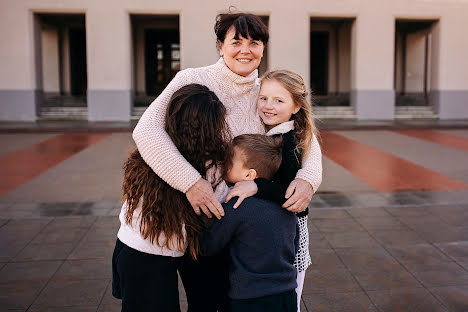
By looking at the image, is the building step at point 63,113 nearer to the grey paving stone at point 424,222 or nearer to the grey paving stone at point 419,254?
the grey paving stone at point 424,222

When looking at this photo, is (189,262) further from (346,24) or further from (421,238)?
(346,24)

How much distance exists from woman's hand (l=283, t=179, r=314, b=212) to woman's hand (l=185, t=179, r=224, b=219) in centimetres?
25

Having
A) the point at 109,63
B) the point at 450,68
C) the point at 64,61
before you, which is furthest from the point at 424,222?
the point at 64,61

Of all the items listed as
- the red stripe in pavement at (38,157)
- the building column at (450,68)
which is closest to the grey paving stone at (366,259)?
the red stripe in pavement at (38,157)

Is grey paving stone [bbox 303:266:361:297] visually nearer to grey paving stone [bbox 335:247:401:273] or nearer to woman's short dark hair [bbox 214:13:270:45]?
grey paving stone [bbox 335:247:401:273]

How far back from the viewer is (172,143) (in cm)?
174

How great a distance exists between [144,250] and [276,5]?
16.4m

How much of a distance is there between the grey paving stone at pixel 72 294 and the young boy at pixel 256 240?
178cm

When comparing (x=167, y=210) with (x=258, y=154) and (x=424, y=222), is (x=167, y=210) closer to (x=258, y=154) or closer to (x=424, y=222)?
(x=258, y=154)

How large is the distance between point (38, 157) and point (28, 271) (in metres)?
6.38

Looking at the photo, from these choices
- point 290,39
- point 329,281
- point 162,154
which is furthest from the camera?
point 290,39

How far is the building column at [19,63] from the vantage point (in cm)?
1653

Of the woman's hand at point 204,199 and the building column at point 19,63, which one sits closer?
the woman's hand at point 204,199

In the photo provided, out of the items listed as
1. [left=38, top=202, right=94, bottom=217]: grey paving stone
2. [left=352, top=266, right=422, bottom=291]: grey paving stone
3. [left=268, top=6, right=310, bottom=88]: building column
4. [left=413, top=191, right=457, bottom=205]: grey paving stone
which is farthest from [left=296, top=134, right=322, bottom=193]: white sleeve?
[left=268, top=6, right=310, bottom=88]: building column
